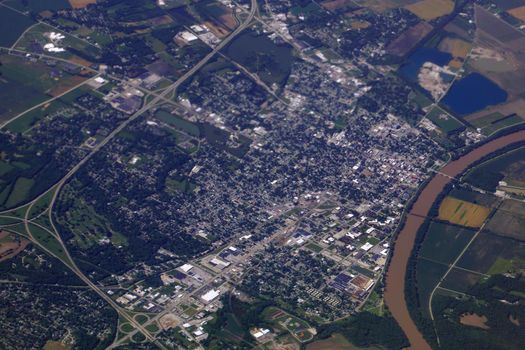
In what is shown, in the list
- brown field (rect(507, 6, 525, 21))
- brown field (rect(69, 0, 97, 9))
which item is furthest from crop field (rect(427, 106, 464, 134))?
brown field (rect(69, 0, 97, 9))

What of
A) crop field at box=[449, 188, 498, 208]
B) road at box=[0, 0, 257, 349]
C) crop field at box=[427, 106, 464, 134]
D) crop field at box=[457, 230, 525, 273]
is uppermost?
crop field at box=[427, 106, 464, 134]

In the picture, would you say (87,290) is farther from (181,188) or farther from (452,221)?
(452,221)

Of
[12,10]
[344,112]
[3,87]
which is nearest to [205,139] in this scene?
[344,112]

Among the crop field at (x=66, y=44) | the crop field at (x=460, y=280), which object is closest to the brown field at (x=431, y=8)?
the crop field at (x=66, y=44)

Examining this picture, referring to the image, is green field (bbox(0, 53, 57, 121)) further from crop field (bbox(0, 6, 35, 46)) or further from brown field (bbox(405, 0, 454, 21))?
brown field (bbox(405, 0, 454, 21))

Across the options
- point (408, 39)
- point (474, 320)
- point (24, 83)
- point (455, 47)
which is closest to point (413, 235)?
point (474, 320)

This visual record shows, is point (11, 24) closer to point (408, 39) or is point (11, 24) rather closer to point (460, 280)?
point (408, 39)
